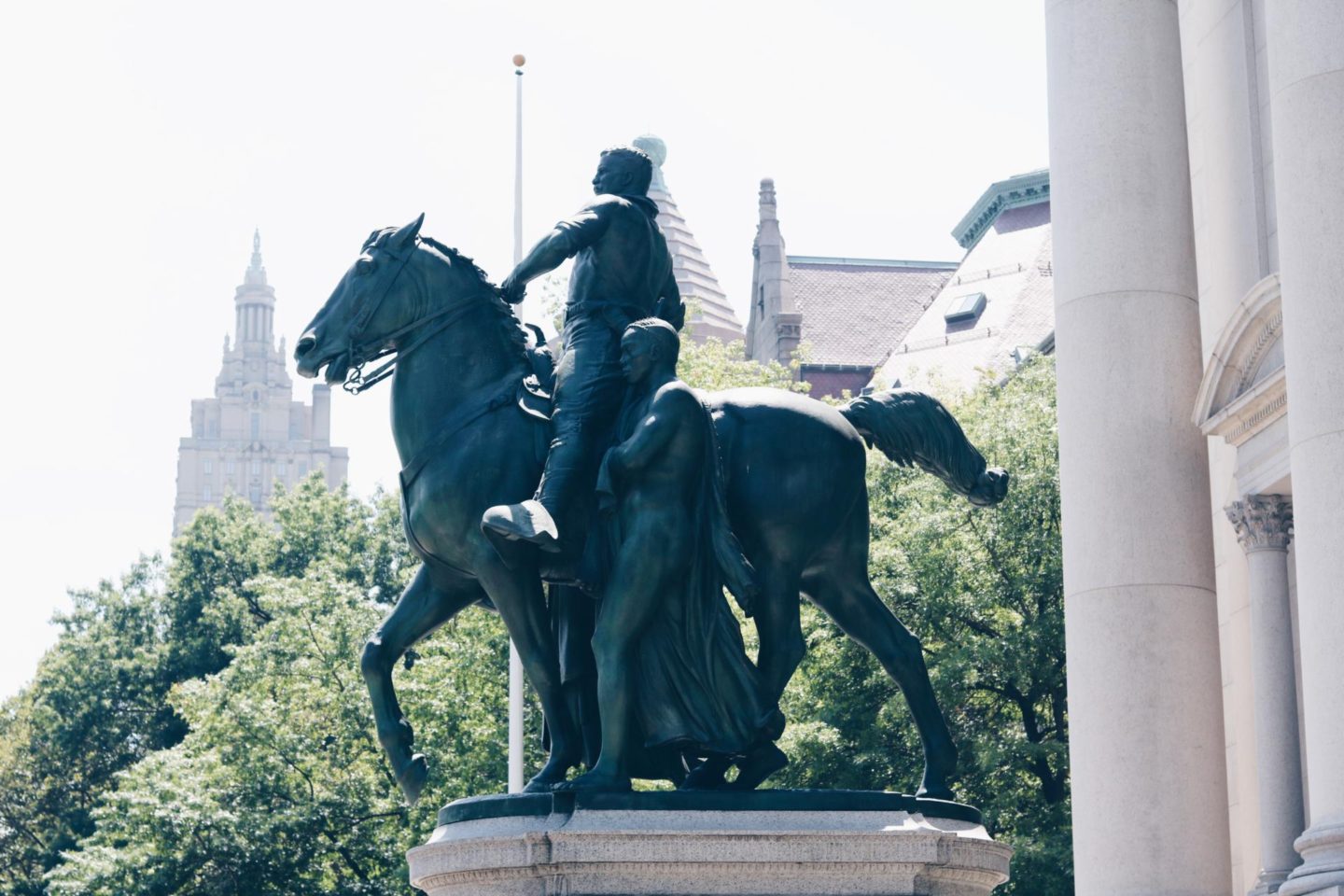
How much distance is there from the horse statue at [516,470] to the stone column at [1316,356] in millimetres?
6381

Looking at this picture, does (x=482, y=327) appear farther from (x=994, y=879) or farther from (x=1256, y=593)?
(x=1256, y=593)

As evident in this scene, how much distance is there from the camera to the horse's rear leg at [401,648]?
12070mm

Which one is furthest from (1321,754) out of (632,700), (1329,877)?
(632,700)

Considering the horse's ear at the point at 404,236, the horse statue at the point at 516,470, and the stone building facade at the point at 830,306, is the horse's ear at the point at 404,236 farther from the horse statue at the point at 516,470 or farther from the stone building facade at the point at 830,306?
the stone building facade at the point at 830,306

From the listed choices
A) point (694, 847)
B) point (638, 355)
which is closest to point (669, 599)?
point (638, 355)

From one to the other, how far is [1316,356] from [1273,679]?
503 centimetres

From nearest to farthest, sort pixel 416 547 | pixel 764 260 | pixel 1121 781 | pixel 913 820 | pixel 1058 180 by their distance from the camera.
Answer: pixel 913 820, pixel 416 547, pixel 1121 781, pixel 1058 180, pixel 764 260

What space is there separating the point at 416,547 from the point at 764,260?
3274 inches

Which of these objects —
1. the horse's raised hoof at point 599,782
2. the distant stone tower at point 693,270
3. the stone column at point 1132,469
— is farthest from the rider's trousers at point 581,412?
the distant stone tower at point 693,270

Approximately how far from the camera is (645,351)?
464 inches

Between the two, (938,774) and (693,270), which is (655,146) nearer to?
(693,270)

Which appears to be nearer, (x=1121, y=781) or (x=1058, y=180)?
(x=1121, y=781)

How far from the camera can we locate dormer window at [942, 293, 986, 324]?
269ft

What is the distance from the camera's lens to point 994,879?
462 inches
